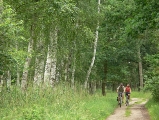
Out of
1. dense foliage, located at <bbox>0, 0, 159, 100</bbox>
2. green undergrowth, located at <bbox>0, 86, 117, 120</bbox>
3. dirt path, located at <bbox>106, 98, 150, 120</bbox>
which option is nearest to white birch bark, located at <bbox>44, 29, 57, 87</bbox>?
dense foliage, located at <bbox>0, 0, 159, 100</bbox>

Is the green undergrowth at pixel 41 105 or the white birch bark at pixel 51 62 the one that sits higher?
the white birch bark at pixel 51 62

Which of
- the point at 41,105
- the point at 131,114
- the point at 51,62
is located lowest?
the point at 131,114

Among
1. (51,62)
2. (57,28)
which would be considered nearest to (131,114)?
(51,62)

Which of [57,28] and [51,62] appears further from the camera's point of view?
[57,28]

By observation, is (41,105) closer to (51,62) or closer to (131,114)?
(51,62)

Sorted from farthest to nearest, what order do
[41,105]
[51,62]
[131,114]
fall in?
[131,114] < [51,62] < [41,105]

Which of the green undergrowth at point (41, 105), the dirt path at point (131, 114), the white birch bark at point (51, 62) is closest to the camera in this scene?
the green undergrowth at point (41, 105)

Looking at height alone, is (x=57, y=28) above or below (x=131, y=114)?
above

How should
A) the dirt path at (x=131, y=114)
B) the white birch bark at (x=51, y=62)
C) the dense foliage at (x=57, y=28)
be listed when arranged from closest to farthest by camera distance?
the dense foliage at (x=57, y=28), the dirt path at (x=131, y=114), the white birch bark at (x=51, y=62)

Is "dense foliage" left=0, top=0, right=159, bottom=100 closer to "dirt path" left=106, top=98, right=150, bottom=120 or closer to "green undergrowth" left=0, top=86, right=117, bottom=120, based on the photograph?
"green undergrowth" left=0, top=86, right=117, bottom=120

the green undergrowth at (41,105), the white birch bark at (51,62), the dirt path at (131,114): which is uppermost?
the white birch bark at (51,62)

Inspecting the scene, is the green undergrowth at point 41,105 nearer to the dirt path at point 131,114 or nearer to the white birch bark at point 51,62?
the dirt path at point 131,114

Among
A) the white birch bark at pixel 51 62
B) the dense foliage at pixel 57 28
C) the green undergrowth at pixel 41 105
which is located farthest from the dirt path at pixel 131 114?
the white birch bark at pixel 51 62

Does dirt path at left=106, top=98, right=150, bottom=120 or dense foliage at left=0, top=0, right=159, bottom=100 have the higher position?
dense foliage at left=0, top=0, right=159, bottom=100
